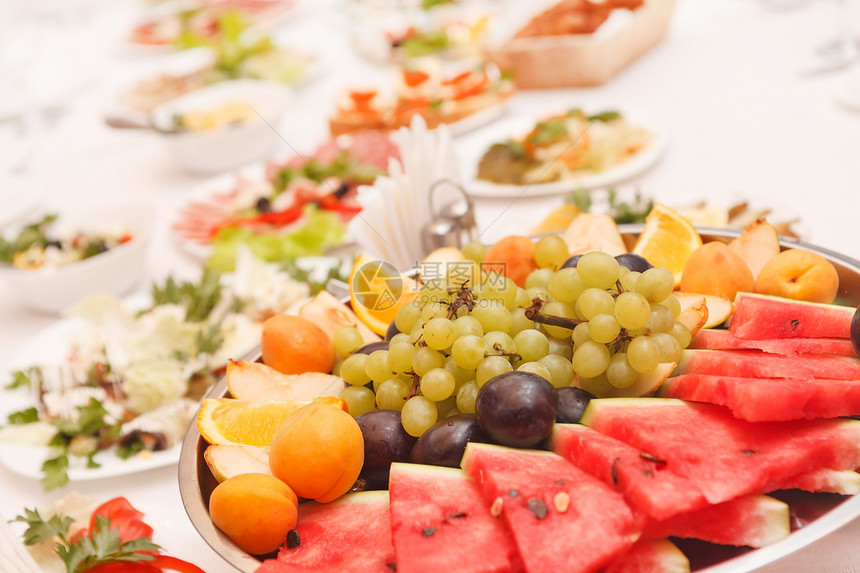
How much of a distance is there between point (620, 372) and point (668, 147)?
134 cm

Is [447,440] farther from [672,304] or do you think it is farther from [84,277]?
[84,277]

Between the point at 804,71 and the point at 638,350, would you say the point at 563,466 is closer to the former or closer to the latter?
the point at 638,350

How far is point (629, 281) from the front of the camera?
743 mm

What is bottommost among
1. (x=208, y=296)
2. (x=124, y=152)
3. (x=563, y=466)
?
(x=124, y=152)

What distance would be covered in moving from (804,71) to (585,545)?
202 cm

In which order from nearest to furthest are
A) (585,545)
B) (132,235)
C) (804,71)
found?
(585,545) → (132,235) → (804,71)

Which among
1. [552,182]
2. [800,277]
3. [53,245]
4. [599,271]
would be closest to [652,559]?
[599,271]

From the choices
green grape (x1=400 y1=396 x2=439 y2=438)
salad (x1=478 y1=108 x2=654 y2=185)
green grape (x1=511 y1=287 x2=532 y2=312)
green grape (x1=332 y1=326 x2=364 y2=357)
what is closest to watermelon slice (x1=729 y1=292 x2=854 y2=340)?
green grape (x1=511 y1=287 x2=532 y2=312)

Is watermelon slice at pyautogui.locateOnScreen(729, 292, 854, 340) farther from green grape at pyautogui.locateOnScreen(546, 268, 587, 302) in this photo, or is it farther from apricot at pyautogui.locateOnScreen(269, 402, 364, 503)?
apricot at pyautogui.locateOnScreen(269, 402, 364, 503)

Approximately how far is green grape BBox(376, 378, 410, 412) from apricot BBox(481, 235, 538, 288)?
234mm

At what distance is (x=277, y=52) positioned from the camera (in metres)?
3.09

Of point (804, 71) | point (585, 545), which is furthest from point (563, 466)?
point (804, 71)

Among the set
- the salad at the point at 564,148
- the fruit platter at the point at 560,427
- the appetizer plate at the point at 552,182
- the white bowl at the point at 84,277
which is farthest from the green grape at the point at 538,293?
the white bowl at the point at 84,277

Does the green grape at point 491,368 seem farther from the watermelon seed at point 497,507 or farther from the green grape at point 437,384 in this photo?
the watermelon seed at point 497,507
